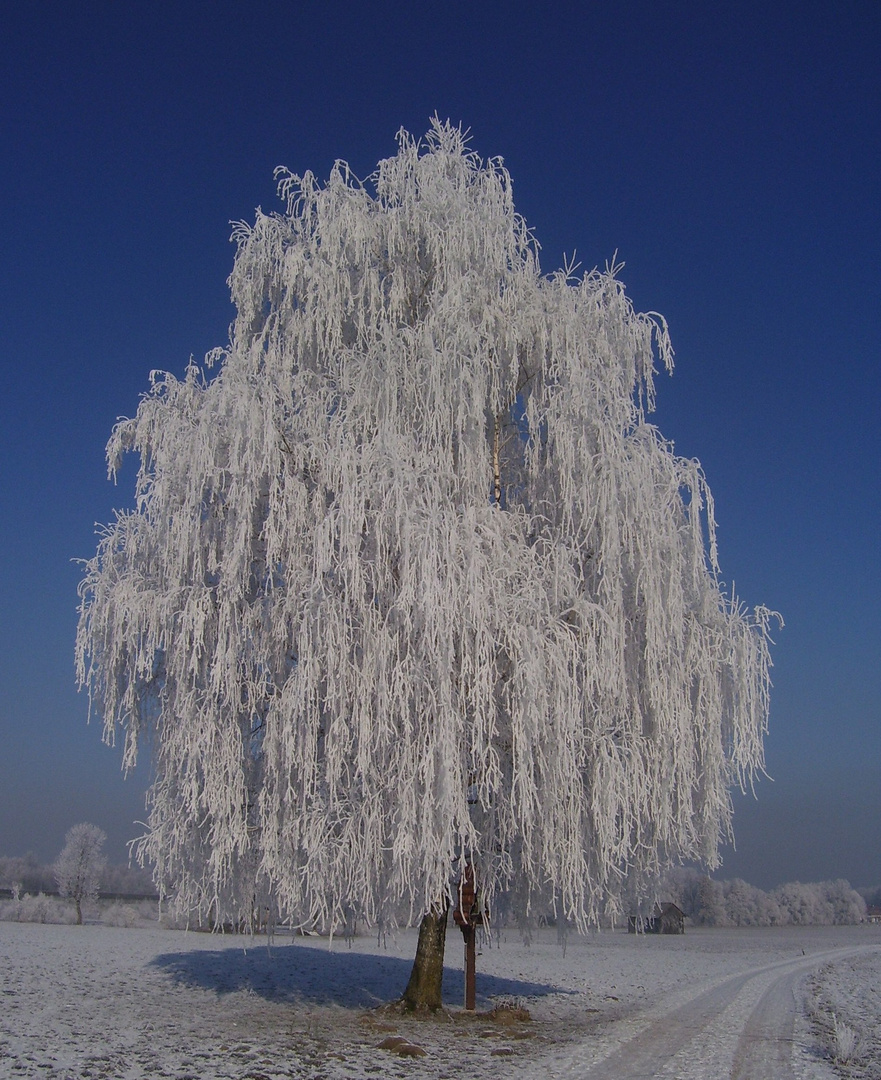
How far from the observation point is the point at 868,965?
3145cm

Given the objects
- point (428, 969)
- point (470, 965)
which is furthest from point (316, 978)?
point (428, 969)

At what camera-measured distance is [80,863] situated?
59344 millimetres

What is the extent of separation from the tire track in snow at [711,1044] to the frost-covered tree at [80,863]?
169 feet

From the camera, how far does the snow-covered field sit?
9.14 meters

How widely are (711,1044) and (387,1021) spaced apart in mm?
4382

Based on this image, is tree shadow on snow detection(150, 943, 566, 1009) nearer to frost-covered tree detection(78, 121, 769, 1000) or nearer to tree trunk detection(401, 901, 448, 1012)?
tree trunk detection(401, 901, 448, 1012)

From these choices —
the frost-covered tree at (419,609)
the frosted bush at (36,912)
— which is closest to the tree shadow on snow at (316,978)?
the frost-covered tree at (419,609)

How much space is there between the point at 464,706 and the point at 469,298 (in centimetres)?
587

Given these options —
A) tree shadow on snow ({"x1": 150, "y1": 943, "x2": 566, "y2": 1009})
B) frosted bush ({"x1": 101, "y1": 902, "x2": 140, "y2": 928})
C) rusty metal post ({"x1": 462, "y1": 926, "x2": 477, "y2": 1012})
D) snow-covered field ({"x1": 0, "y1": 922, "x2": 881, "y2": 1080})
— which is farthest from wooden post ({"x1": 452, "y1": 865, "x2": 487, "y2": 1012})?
frosted bush ({"x1": 101, "y1": 902, "x2": 140, "y2": 928})

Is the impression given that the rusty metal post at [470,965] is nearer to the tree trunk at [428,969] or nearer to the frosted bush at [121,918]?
the tree trunk at [428,969]

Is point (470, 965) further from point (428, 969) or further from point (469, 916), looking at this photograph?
point (469, 916)

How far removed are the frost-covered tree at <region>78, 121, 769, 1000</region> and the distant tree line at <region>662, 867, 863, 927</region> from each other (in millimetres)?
94609

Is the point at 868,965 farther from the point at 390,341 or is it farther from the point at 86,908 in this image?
the point at 86,908

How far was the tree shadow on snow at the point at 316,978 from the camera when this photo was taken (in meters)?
16.2
